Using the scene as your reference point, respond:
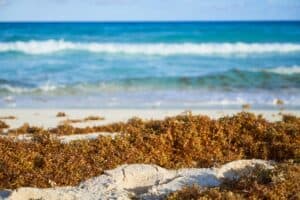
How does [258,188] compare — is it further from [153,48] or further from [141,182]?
[153,48]

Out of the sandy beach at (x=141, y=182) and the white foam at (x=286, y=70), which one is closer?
the sandy beach at (x=141, y=182)

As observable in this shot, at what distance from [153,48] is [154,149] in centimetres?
2192

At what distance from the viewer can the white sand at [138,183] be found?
3.93 meters

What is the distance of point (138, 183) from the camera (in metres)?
4.32

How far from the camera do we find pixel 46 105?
1062 centimetres

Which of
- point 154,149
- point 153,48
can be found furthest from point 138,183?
point 153,48

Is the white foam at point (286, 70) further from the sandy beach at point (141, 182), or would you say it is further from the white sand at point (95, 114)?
the sandy beach at point (141, 182)

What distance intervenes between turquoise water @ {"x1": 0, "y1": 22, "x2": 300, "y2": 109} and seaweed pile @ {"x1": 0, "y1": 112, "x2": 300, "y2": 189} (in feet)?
15.6

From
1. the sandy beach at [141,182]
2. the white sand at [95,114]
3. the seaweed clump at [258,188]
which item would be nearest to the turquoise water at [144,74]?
the white sand at [95,114]

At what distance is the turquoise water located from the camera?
1138 centimetres

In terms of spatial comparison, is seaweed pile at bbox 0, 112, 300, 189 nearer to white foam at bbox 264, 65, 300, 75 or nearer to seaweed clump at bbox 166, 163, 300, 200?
seaweed clump at bbox 166, 163, 300, 200

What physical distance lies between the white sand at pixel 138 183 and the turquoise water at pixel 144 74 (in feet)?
18.6

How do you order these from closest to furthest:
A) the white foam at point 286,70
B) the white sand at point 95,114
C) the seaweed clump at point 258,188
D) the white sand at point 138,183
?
the seaweed clump at point 258,188, the white sand at point 138,183, the white sand at point 95,114, the white foam at point 286,70

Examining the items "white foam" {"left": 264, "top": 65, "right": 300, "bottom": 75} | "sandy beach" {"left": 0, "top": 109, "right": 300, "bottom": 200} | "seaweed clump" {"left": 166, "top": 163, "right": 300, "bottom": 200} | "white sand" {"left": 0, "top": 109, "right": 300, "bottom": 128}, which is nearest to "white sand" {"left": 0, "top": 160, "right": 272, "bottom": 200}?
"sandy beach" {"left": 0, "top": 109, "right": 300, "bottom": 200}
